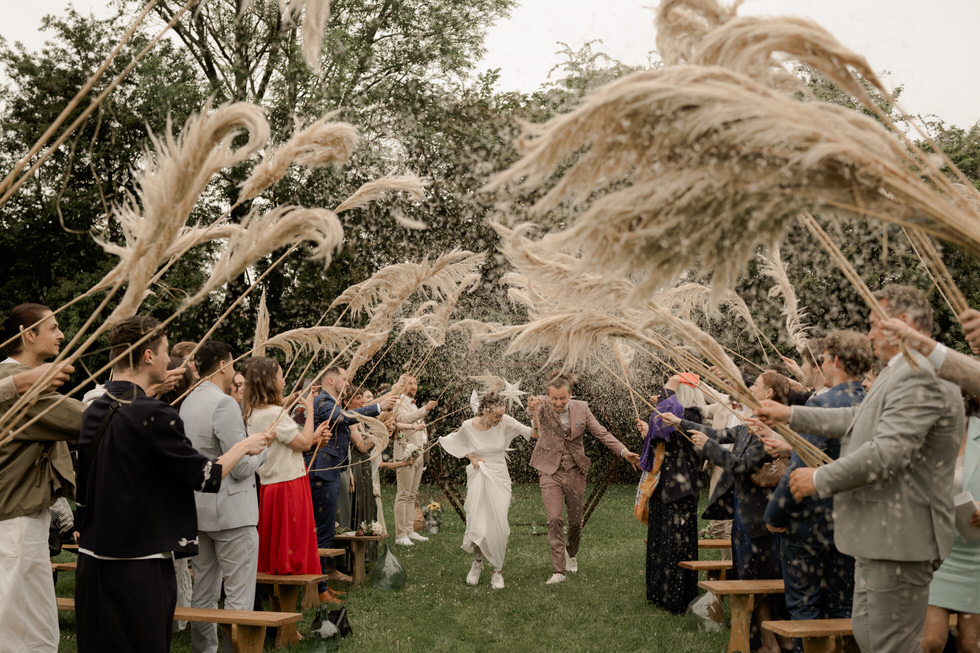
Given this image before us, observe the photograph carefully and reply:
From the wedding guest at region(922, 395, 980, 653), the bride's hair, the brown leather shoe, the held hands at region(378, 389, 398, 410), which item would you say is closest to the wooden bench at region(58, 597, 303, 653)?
the brown leather shoe

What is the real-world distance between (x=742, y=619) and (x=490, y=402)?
4244 millimetres

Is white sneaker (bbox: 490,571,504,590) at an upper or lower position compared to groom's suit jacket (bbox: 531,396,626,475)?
lower

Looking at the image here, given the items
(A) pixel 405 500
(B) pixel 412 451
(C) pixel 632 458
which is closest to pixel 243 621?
(C) pixel 632 458

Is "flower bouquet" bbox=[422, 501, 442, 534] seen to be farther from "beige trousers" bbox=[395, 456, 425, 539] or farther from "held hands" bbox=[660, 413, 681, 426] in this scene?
"held hands" bbox=[660, 413, 681, 426]

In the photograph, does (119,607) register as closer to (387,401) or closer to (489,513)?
(387,401)

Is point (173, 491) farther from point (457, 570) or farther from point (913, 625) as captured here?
point (457, 570)

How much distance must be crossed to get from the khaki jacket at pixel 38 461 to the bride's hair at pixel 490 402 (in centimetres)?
555

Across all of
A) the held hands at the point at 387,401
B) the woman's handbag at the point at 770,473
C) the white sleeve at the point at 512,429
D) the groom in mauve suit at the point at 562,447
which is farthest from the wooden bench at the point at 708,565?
the held hands at the point at 387,401

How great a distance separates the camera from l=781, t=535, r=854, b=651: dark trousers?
494cm

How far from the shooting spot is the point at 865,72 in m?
1.93

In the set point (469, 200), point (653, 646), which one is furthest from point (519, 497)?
point (653, 646)

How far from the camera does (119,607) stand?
12.5 feet

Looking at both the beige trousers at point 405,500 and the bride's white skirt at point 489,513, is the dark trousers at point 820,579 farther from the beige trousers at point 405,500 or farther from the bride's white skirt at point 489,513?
the beige trousers at point 405,500

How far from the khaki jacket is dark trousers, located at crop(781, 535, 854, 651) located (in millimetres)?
4367
